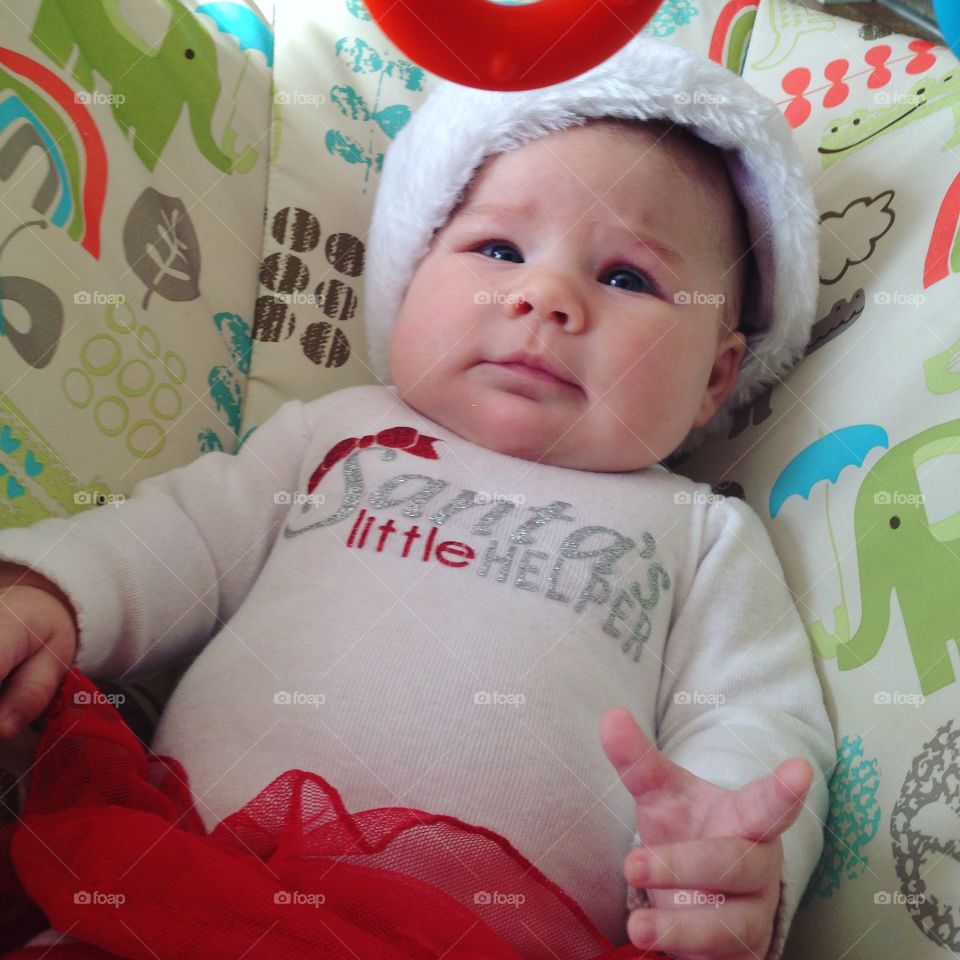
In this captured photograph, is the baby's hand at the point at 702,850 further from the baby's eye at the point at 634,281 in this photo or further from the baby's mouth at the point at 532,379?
the baby's eye at the point at 634,281

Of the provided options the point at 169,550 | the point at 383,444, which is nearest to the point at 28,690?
the point at 169,550

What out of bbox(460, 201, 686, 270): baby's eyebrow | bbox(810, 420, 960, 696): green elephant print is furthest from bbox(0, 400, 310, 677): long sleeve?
bbox(810, 420, 960, 696): green elephant print

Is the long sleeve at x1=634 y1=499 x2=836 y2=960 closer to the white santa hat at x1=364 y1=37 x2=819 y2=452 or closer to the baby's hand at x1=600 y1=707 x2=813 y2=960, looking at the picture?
the baby's hand at x1=600 y1=707 x2=813 y2=960

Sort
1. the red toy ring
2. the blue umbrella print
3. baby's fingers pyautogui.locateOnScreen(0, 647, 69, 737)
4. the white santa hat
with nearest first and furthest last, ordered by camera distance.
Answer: the red toy ring < baby's fingers pyautogui.locateOnScreen(0, 647, 69, 737) < the blue umbrella print < the white santa hat

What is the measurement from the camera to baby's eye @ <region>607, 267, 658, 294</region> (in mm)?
864

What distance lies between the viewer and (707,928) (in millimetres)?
542

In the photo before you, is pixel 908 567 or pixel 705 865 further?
pixel 908 567

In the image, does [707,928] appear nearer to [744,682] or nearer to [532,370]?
[744,682]

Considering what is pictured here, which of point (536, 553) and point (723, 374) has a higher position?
point (723, 374)

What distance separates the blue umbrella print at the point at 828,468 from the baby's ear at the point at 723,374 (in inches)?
4.3

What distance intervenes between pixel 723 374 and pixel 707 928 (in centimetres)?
60

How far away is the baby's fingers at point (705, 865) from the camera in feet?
1.72

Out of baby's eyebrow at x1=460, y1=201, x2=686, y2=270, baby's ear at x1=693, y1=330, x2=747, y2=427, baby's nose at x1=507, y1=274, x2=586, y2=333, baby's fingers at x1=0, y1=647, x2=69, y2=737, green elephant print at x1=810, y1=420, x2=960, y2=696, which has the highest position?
baby's eyebrow at x1=460, y1=201, x2=686, y2=270

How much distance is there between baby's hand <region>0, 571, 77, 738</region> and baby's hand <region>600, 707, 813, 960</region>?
0.36 metres
